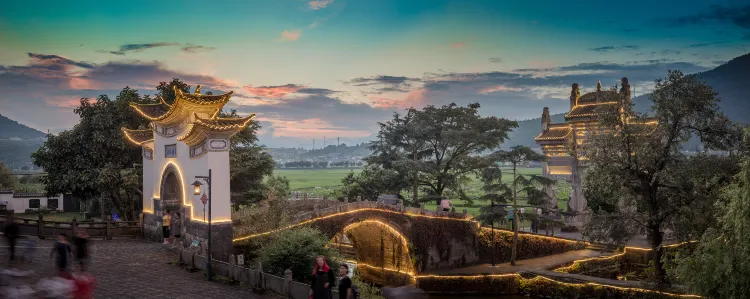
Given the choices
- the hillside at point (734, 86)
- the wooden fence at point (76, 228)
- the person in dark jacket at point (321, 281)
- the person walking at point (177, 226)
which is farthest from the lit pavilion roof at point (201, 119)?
the hillside at point (734, 86)

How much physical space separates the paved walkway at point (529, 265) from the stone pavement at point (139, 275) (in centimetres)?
1730

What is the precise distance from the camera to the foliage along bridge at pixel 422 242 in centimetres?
3369

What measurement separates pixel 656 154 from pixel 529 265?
11.5 metres

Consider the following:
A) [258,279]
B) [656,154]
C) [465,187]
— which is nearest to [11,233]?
[258,279]

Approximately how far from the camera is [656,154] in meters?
24.4

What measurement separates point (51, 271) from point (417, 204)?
87.4 feet

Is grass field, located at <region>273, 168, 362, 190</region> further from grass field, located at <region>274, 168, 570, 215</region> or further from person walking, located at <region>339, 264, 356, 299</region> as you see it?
person walking, located at <region>339, 264, 356, 299</region>

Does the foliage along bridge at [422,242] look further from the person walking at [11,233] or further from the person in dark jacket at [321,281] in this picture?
the person in dark jacket at [321,281]

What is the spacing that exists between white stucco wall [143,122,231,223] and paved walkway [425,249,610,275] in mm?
16179

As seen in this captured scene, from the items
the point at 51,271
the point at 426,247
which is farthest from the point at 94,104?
the point at 426,247

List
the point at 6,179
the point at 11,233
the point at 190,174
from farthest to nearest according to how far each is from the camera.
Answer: the point at 6,179 < the point at 190,174 < the point at 11,233

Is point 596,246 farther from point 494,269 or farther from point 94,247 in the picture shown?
point 94,247

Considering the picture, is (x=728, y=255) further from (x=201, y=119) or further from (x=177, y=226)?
(x=177, y=226)

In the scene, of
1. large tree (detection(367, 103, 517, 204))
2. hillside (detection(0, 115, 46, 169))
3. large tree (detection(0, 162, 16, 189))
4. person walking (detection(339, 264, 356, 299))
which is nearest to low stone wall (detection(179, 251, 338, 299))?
person walking (detection(339, 264, 356, 299))
